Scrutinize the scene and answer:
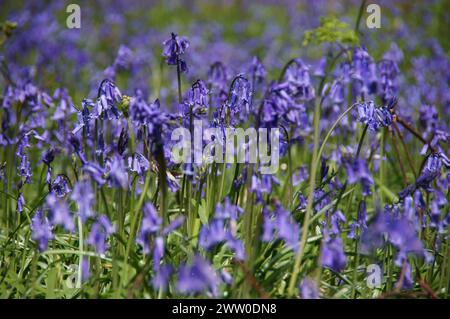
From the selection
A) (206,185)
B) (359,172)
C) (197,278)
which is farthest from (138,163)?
(359,172)

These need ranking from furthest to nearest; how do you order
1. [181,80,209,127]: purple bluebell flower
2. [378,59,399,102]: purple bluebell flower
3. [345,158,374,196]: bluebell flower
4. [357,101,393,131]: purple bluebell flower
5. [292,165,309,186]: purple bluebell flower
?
[292,165,309,186]: purple bluebell flower < [378,59,399,102]: purple bluebell flower < [181,80,209,127]: purple bluebell flower < [357,101,393,131]: purple bluebell flower < [345,158,374,196]: bluebell flower

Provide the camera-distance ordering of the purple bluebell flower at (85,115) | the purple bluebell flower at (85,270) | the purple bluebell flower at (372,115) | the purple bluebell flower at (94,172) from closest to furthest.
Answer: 1. the purple bluebell flower at (94,172)
2. the purple bluebell flower at (85,270)
3. the purple bluebell flower at (372,115)
4. the purple bluebell flower at (85,115)

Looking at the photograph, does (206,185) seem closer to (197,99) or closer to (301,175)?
(197,99)

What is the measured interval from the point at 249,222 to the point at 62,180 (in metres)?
1.04

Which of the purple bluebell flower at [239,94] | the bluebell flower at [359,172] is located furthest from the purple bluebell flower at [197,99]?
A: the bluebell flower at [359,172]

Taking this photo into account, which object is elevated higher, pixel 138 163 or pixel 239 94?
pixel 239 94

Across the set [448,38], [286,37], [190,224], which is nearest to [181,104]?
[190,224]

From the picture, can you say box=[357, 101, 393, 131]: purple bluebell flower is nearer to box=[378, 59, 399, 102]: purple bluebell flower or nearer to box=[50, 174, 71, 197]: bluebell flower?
box=[378, 59, 399, 102]: purple bluebell flower

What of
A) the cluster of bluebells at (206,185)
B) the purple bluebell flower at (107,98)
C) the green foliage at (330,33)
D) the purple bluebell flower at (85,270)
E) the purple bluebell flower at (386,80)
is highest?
the green foliage at (330,33)

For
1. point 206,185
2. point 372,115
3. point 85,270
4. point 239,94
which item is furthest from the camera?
point 206,185

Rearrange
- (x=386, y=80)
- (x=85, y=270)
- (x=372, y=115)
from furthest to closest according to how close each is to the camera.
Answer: (x=386, y=80), (x=372, y=115), (x=85, y=270)

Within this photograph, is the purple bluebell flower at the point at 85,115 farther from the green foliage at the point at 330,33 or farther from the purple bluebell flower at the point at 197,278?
the green foliage at the point at 330,33

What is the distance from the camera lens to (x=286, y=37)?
456 inches

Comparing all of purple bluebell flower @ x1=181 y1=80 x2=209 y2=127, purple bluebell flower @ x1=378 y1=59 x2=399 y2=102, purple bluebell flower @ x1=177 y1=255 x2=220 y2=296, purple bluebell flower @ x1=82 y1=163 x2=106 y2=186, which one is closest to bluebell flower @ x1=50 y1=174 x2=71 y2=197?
purple bluebell flower @ x1=82 y1=163 x2=106 y2=186
